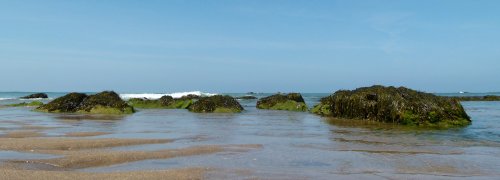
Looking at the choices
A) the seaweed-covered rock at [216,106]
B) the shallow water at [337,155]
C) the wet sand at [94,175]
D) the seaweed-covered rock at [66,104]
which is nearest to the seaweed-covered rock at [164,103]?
the seaweed-covered rock at [216,106]

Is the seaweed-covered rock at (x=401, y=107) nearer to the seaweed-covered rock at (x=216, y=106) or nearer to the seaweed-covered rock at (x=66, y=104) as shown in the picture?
the seaweed-covered rock at (x=216, y=106)

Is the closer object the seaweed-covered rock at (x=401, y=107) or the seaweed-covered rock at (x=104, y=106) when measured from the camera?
the seaweed-covered rock at (x=401, y=107)

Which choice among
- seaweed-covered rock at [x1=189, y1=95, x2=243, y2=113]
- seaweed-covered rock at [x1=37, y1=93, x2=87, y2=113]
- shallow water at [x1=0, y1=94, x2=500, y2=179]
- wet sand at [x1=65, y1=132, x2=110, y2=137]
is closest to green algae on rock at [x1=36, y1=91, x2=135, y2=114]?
seaweed-covered rock at [x1=37, y1=93, x2=87, y2=113]

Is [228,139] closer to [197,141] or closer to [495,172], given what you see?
[197,141]

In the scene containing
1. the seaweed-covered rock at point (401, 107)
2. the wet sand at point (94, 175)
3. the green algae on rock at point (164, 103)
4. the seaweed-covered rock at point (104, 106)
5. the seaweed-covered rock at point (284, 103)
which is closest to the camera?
the wet sand at point (94, 175)

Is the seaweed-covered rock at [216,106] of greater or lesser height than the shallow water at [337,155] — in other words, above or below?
above

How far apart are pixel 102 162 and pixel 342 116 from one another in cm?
1235

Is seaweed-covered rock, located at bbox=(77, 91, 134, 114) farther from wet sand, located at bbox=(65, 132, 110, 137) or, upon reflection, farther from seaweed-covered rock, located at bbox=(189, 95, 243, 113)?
wet sand, located at bbox=(65, 132, 110, 137)

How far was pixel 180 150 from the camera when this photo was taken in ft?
24.3

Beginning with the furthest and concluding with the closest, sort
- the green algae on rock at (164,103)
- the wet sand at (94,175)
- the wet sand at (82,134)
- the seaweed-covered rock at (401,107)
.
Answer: the green algae on rock at (164,103) → the seaweed-covered rock at (401,107) → the wet sand at (82,134) → the wet sand at (94,175)

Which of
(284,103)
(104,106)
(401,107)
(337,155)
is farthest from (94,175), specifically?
(284,103)

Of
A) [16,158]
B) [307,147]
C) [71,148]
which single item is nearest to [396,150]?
[307,147]

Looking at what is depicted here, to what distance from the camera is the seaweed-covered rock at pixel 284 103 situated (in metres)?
23.6

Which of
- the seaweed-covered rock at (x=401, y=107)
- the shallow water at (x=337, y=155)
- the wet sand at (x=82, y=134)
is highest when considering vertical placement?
the seaweed-covered rock at (x=401, y=107)
